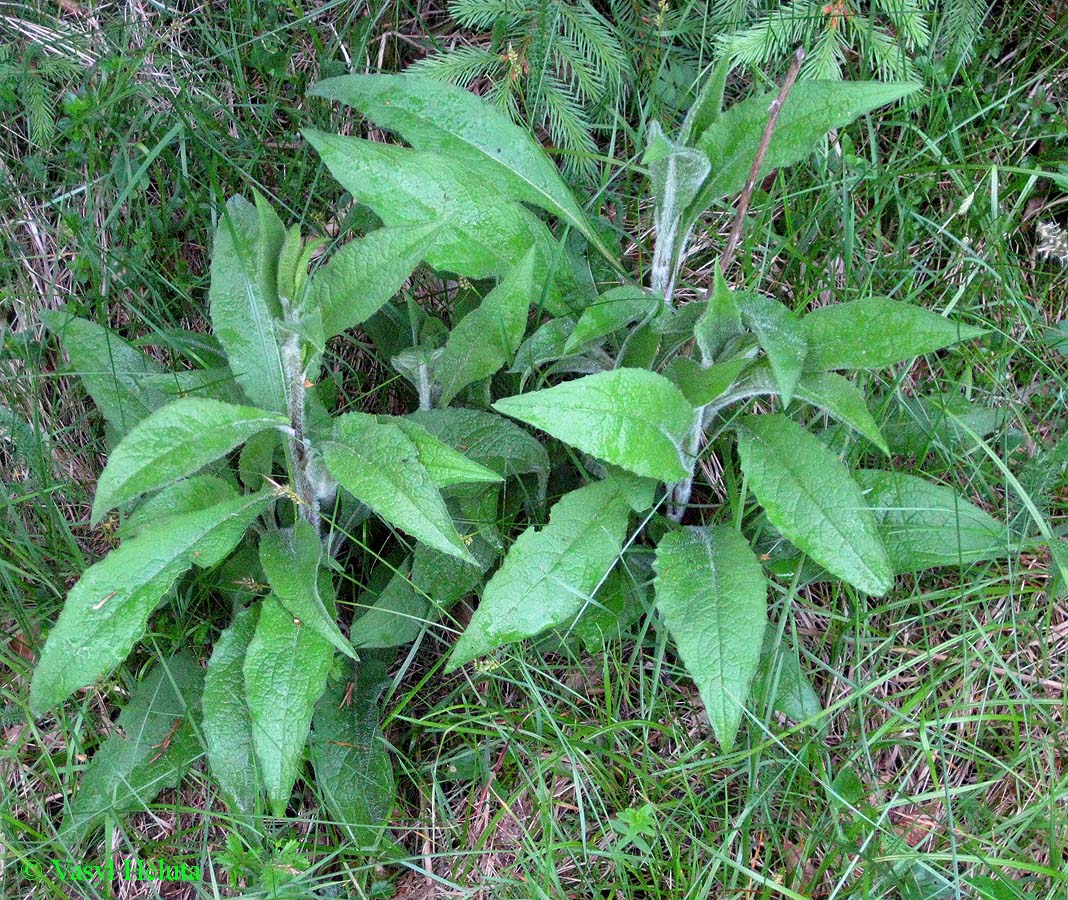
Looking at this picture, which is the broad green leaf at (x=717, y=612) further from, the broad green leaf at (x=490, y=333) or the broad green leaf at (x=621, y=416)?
the broad green leaf at (x=490, y=333)

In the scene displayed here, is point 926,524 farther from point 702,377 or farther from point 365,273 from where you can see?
point 365,273

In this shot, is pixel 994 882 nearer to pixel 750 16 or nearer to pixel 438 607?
pixel 438 607

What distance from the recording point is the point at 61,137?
2879 millimetres

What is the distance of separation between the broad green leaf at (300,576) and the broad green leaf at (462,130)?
0.95 meters

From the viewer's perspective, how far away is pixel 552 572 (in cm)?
212

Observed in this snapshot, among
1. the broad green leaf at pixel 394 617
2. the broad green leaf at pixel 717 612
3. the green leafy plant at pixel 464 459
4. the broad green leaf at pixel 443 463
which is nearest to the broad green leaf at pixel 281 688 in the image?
the green leafy plant at pixel 464 459

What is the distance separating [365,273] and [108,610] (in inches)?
33.6

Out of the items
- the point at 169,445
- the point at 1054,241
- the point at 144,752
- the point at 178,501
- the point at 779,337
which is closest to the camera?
the point at 169,445

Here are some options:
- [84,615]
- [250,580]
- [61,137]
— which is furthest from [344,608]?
[61,137]

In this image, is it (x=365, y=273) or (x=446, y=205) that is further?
(x=446, y=205)

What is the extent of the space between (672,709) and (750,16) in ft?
5.95

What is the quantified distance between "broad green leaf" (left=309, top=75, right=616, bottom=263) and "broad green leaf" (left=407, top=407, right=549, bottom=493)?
1.63 feet

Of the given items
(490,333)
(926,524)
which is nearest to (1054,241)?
(926,524)

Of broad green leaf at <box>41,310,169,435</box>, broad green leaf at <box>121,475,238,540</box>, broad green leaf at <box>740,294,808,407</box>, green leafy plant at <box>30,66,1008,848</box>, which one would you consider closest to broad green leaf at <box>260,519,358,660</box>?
green leafy plant at <box>30,66,1008,848</box>
